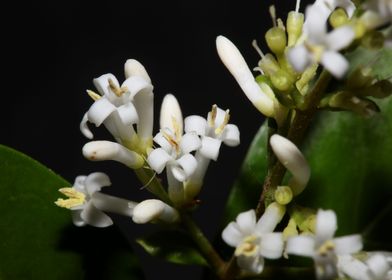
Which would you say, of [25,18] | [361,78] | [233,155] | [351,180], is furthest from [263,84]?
[25,18]

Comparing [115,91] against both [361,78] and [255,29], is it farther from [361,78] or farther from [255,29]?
[255,29]

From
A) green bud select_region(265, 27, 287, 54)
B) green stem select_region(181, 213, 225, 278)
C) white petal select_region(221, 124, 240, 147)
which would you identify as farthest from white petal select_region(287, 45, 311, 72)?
green stem select_region(181, 213, 225, 278)

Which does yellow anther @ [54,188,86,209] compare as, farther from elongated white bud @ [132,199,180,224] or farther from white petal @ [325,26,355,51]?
white petal @ [325,26,355,51]

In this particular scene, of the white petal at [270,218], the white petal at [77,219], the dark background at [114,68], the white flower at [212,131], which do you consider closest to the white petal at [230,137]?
the white flower at [212,131]

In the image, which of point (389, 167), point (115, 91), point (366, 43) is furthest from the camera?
point (389, 167)

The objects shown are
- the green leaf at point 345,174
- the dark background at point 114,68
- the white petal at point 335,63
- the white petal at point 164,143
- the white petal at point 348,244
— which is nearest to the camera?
the white petal at point 335,63

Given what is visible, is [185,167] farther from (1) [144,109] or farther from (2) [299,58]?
(2) [299,58]

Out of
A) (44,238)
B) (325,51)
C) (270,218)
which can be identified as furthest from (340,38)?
(44,238)

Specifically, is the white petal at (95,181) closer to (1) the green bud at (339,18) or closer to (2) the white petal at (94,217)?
(2) the white petal at (94,217)
